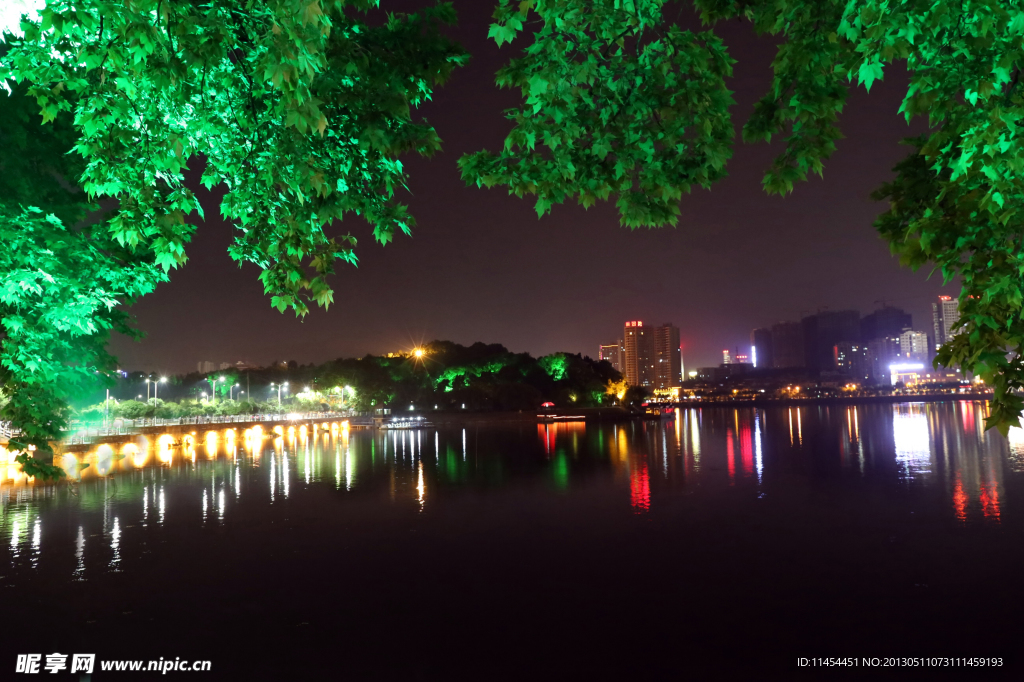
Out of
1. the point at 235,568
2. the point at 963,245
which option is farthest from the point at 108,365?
the point at 963,245

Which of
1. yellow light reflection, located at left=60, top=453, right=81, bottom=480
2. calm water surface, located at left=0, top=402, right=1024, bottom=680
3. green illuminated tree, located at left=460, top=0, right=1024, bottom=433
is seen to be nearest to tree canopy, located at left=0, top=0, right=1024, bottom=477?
green illuminated tree, located at left=460, top=0, right=1024, bottom=433

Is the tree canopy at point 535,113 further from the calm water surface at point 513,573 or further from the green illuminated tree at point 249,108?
the calm water surface at point 513,573

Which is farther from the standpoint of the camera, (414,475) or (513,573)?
(414,475)

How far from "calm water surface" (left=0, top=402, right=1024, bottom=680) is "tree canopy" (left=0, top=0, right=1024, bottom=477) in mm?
7174

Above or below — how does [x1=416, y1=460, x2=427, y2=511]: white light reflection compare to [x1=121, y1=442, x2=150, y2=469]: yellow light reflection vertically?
below

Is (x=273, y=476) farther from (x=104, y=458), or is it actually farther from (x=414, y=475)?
(x=104, y=458)

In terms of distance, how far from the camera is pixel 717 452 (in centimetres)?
4528

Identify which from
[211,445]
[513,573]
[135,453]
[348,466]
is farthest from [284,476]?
[211,445]

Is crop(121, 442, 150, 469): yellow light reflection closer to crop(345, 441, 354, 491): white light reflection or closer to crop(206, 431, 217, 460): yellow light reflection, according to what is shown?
crop(206, 431, 217, 460): yellow light reflection

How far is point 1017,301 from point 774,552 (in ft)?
43.8

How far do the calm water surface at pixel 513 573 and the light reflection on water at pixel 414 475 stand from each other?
23 cm

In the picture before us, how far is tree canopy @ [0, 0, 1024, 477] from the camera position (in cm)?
402

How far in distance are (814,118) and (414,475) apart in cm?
2892

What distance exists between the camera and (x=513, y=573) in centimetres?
1434
